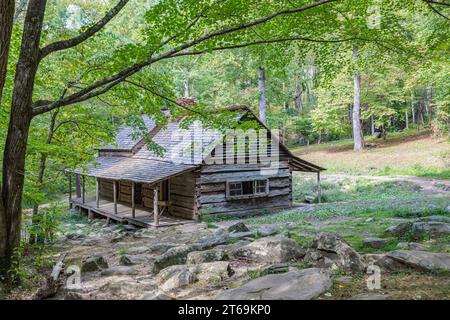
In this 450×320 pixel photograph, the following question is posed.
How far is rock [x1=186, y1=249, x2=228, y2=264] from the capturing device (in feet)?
21.6

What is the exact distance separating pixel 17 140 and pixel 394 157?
2814 centimetres

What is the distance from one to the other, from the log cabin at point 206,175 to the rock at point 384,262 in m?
10.8

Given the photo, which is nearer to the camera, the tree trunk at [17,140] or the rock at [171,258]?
the tree trunk at [17,140]

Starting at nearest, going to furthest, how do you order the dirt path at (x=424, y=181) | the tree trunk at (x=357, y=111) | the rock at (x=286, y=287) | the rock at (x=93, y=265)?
the rock at (x=286, y=287), the rock at (x=93, y=265), the dirt path at (x=424, y=181), the tree trunk at (x=357, y=111)

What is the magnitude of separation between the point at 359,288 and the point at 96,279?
14.7ft

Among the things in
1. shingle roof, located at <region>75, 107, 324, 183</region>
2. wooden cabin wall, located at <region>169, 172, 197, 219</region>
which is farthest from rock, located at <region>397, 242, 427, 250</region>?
wooden cabin wall, located at <region>169, 172, 197, 219</region>

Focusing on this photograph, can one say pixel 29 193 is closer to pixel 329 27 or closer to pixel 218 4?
pixel 218 4

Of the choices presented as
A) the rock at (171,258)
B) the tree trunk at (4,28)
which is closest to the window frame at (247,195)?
the rock at (171,258)

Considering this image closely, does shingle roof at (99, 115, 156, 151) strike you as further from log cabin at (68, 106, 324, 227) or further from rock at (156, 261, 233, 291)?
rock at (156, 261, 233, 291)

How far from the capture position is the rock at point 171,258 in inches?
261

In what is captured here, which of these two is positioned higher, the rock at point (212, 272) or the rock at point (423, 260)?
the rock at point (423, 260)

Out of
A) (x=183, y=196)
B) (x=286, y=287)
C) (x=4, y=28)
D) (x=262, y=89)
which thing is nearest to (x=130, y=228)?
(x=183, y=196)

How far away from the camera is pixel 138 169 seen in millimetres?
18312

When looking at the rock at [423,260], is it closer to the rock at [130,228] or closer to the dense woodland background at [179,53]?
the dense woodland background at [179,53]
